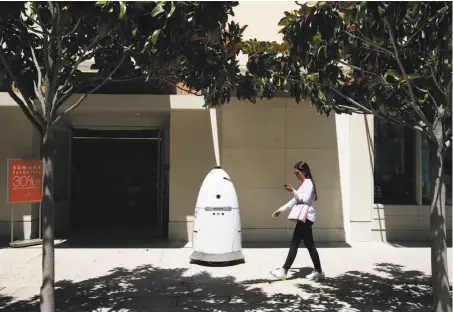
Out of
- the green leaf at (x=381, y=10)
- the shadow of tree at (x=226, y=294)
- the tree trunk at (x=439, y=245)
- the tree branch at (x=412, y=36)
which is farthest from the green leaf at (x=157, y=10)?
the shadow of tree at (x=226, y=294)

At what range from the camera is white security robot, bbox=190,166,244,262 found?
7258 mm

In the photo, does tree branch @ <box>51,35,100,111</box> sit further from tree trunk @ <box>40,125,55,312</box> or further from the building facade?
the building facade

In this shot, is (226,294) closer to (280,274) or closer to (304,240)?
(280,274)

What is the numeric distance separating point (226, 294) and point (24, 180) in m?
5.14

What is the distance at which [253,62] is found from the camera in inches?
214

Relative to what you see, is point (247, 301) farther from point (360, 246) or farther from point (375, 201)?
point (375, 201)

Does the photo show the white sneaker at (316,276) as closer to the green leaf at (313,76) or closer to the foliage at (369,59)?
the foliage at (369,59)

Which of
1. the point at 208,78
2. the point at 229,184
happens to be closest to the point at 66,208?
the point at 229,184

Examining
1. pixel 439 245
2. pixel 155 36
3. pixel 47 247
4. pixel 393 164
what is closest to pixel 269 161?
pixel 393 164

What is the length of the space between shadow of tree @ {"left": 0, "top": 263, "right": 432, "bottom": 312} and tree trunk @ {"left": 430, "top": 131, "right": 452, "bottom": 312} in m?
0.80

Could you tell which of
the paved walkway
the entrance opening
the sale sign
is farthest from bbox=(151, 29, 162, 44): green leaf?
the entrance opening

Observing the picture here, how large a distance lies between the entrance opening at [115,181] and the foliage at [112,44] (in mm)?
6429

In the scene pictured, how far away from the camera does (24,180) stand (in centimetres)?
887

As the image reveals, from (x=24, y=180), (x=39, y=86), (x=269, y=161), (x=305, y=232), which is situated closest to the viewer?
(x=39, y=86)
